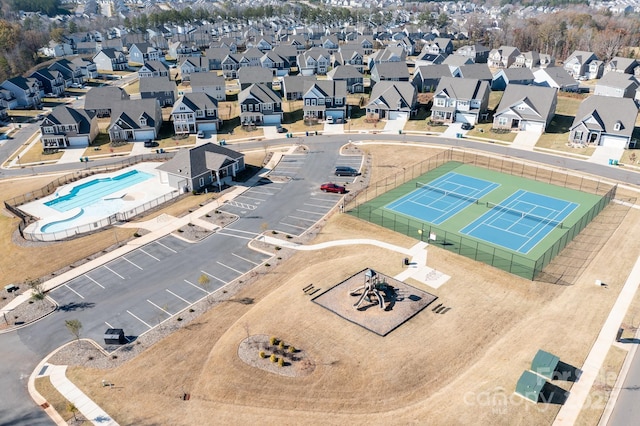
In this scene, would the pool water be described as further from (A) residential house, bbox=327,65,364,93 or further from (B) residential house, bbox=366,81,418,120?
(A) residential house, bbox=327,65,364,93

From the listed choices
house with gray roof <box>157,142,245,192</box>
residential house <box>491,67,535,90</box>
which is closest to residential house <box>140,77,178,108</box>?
house with gray roof <box>157,142,245,192</box>

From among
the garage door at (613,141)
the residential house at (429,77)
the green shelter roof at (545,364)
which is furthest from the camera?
the residential house at (429,77)

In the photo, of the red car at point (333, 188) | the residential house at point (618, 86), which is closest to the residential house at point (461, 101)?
the residential house at point (618, 86)

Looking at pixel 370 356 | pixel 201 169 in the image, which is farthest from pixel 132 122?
→ pixel 370 356

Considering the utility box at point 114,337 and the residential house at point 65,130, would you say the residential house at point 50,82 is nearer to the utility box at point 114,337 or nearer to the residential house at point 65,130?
the residential house at point 65,130

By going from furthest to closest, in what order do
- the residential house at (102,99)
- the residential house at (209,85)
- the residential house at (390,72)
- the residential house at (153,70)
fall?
the residential house at (153,70)
the residential house at (390,72)
the residential house at (209,85)
the residential house at (102,99)
